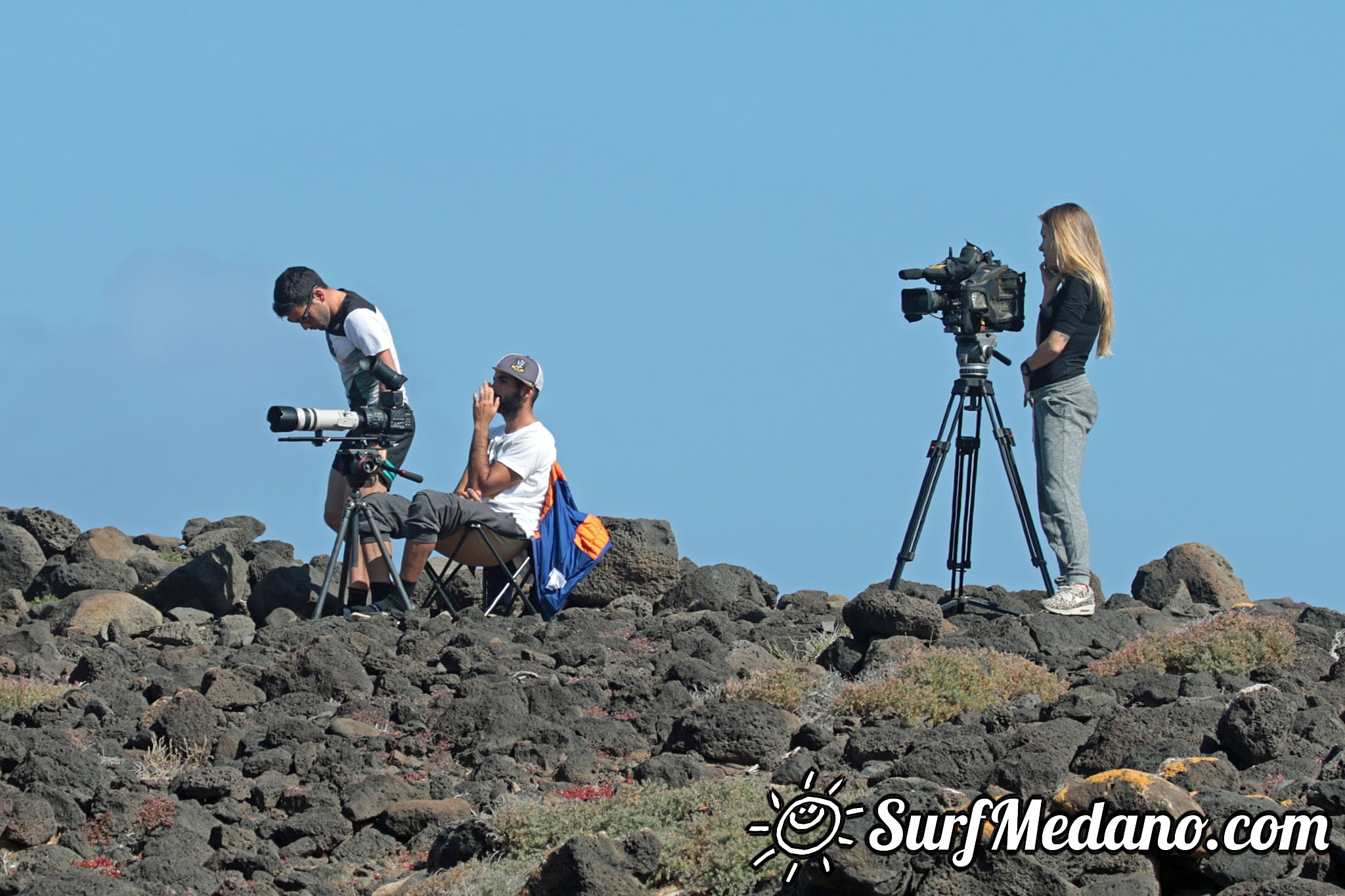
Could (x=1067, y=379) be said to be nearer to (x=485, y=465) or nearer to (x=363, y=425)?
(x=485, y=465)

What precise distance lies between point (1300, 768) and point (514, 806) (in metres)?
3.14

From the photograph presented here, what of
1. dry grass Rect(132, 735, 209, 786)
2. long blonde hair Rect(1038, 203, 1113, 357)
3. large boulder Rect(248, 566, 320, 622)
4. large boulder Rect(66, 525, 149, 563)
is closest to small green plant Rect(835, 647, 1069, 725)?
long blonde hair Rect(1038, 203, 1113, 357)

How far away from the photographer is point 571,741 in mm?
7965

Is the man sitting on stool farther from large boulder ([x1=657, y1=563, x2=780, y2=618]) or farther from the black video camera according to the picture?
large boulder ([x1=657, y1=563, x2=780, y2=618])

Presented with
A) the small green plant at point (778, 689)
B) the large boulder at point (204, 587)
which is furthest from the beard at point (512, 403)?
the small green plant at point (778, 689)

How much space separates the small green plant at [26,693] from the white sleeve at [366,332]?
3.01 metres

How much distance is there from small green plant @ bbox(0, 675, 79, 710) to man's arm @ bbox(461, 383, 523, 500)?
3.01 metres

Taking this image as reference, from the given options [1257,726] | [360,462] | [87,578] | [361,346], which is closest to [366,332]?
[361,346]

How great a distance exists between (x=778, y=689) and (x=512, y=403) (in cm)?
369

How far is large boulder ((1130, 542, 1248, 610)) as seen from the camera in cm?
1269

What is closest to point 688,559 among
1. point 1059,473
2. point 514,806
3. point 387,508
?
point 387,508

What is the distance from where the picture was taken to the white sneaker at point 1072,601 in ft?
34.0

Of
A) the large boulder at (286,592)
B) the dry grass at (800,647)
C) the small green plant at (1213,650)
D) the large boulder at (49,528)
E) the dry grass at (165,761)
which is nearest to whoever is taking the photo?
the dry grass at (165,761)

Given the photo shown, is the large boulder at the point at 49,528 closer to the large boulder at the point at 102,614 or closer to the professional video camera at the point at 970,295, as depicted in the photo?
the large boulder at the point at 102,614
